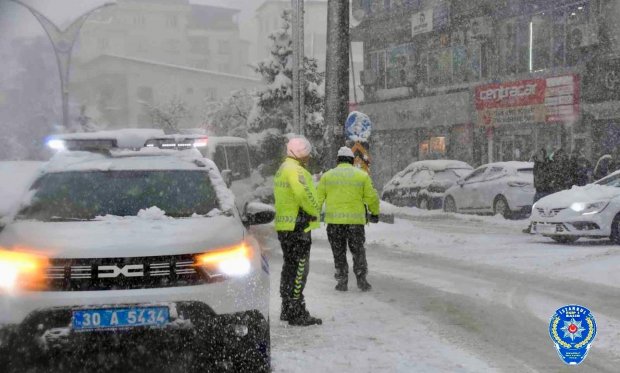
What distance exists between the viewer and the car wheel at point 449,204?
23188mm

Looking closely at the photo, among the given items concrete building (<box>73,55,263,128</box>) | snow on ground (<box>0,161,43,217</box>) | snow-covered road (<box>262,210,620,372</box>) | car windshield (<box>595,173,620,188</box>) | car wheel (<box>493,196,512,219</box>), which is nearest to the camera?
snow-covered road (<box>262,210,620,372</box>)

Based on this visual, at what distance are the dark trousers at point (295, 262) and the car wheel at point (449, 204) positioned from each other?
15818 mm

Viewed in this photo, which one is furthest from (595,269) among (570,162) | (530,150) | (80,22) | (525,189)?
(80,22)

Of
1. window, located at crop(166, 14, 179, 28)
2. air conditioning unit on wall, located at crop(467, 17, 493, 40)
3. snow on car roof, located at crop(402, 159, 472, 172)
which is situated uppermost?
window, located at crop(166, 14, 179, 28)

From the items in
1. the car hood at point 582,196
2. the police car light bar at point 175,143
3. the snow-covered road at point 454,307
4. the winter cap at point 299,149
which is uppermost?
the police car light bar at point 175,143

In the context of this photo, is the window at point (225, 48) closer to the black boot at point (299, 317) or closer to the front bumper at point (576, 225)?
the front bumper at point (576, 225)

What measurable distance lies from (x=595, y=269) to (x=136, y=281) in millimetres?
7846

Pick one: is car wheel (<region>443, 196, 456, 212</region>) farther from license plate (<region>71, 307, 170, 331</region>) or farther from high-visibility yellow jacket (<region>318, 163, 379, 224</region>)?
license plate (<region>71, 307, 170, 331</region>)

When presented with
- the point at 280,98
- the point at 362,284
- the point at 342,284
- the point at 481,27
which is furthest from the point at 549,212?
the point at 280,98

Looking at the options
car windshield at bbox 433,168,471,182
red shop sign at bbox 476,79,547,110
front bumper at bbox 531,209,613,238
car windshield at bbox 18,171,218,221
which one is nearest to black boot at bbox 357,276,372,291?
car windshield at bbox 18,171,218,221

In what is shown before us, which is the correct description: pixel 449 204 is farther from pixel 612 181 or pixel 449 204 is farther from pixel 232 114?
pixel 232 114

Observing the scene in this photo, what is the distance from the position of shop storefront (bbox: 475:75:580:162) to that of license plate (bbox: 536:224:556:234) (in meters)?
13.6

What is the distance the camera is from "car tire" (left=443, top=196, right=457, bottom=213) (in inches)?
913

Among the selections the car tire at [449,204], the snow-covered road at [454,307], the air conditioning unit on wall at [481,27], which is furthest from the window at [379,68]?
the snow-covered road at [454,307]
